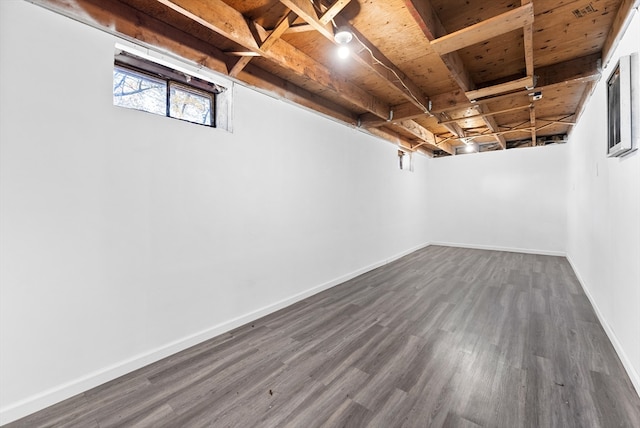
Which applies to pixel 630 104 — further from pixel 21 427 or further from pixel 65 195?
pixel 21 427

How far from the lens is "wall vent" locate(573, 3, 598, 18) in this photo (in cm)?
206

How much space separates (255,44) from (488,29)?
1858 mm

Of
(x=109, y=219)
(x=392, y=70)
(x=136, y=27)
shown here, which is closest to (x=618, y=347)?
(x=392, y=70)

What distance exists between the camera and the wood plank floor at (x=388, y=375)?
1562 millimetres

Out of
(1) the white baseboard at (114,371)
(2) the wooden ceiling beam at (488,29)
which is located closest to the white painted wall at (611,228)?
(2) the wooden ceiling beam at (488,29)

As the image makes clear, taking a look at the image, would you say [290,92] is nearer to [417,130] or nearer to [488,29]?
[488,29]

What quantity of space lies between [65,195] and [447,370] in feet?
9.71

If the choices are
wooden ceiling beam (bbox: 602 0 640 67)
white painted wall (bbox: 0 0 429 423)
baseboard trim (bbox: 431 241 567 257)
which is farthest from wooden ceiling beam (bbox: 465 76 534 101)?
baseboard trim (bbox: 431 241 567 257)

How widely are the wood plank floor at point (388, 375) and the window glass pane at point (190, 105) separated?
2.14 meters

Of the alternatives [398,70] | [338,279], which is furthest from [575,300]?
[398,70]

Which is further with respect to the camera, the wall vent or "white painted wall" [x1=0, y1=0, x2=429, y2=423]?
the wall vent

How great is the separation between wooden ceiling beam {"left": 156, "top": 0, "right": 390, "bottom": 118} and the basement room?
0.7 inches

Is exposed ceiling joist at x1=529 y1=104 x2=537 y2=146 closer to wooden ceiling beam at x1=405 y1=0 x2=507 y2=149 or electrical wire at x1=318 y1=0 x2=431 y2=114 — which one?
wooden ceiling beam at x1=405 y1=0 x2=507 y2=149

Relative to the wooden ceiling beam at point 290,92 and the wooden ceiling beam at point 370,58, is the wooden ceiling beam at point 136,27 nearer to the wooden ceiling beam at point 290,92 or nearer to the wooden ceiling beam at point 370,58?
the wooden ceiling beam at point 290,92
